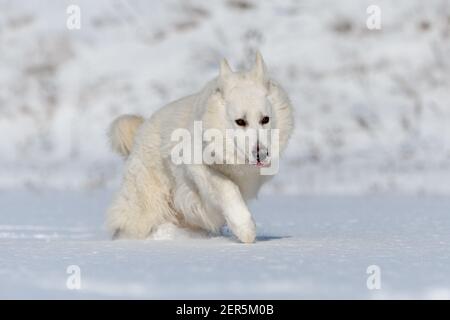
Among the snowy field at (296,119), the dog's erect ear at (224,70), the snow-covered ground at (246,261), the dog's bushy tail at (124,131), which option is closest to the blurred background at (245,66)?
the snowy field at (296,119)

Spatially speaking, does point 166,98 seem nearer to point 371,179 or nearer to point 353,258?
point 371,179

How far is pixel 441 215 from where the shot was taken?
8234 mm

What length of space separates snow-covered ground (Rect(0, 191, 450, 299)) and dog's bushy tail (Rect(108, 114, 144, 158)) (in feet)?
2.48

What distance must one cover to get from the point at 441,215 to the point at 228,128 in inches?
134

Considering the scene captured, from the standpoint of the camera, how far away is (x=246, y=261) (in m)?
4.70

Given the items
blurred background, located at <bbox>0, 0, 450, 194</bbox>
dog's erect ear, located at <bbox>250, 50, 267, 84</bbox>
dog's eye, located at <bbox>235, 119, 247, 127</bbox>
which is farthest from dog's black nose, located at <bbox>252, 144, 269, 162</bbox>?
blurred background, located at <bbox>0, 0, 450, 194</bbox>

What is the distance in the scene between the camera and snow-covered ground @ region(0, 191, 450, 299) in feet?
12.7

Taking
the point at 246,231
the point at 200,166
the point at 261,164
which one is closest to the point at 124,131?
the point at 200,166

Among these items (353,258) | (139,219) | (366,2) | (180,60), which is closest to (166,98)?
(180,60)

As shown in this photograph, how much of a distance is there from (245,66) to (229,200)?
10.4 metres

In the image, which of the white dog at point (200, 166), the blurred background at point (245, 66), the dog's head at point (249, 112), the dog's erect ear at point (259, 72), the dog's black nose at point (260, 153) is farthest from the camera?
the blurred background at point (245, 66)

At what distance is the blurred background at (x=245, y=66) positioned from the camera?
1359cm

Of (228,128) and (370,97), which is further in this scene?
(370,97)

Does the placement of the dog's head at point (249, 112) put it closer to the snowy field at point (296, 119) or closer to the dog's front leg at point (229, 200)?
the dog's front leg at point (229, 200)
